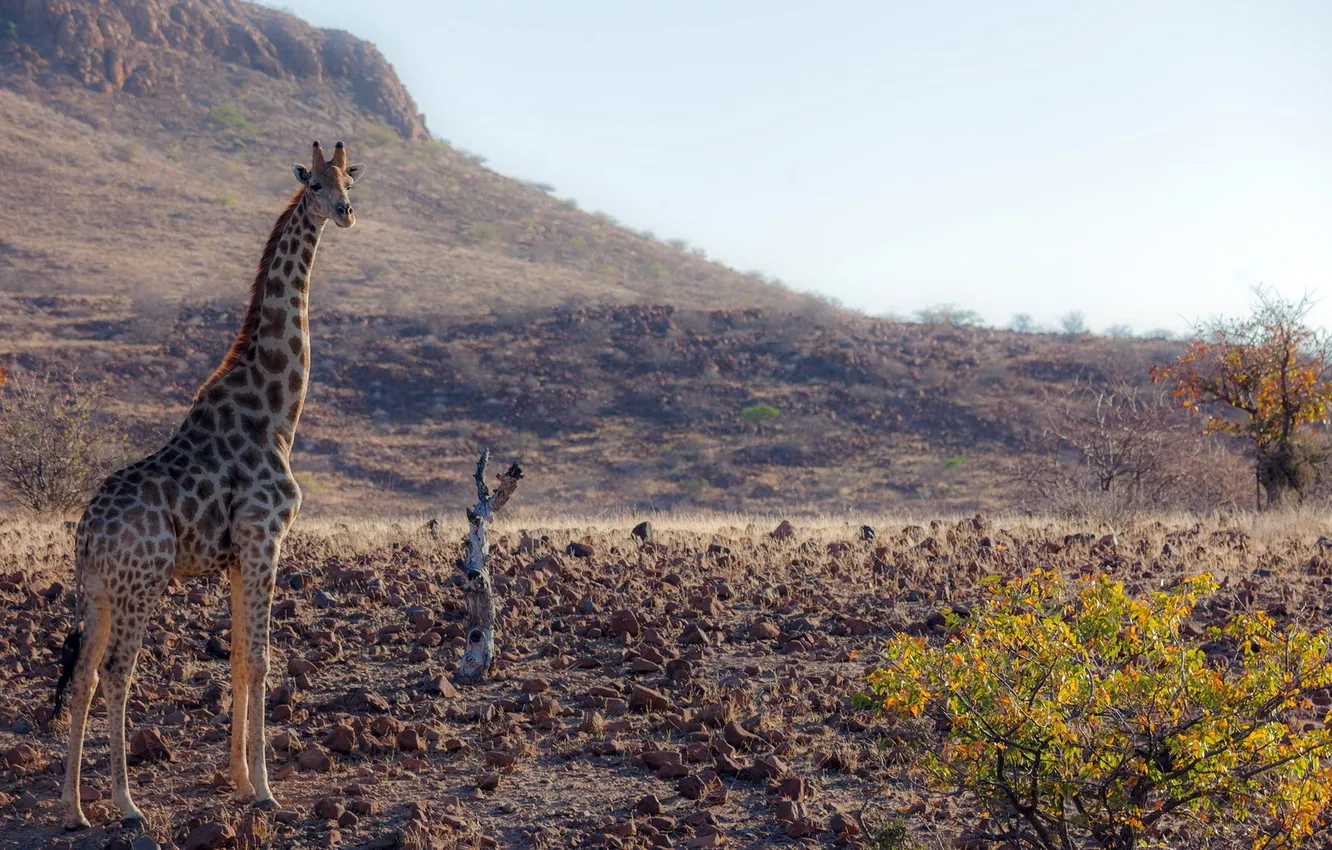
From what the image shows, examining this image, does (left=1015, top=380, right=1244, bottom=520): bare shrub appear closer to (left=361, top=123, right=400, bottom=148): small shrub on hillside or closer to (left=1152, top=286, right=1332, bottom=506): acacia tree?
(left=1152, top=286, right=1332, bottom=506): acacia tree

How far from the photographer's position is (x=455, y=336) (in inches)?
1538

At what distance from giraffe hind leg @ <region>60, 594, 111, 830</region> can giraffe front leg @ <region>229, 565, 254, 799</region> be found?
687 millimetres

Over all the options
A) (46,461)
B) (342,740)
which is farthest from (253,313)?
(46,461)

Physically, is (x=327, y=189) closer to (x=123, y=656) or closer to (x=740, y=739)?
(x=123, y=656)

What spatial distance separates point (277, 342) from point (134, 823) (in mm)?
2908

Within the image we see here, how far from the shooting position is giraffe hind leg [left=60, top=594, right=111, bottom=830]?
6.18m

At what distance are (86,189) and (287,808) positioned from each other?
159ft

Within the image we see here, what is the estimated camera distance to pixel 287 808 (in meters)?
6.41

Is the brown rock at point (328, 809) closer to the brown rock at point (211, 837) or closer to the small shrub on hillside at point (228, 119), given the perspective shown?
the brown rock at point (211, 837)

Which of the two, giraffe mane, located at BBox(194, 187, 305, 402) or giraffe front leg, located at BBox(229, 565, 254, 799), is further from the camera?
giraffe mane, located at BBox(194, 187, 305, 402)

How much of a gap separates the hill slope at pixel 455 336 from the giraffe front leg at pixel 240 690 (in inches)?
830

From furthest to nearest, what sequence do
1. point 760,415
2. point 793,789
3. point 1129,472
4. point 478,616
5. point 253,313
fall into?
point 760,415, point 1129,472, point 478,616, point 253,313, point 793,789

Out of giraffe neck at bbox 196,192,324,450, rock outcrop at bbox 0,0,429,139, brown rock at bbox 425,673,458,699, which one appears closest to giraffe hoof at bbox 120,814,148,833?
giraffe neck at bbox 196,192,324,450

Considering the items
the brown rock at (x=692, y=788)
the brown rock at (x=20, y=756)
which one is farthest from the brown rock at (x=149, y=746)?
the brown rock at (x=692, y=788)
